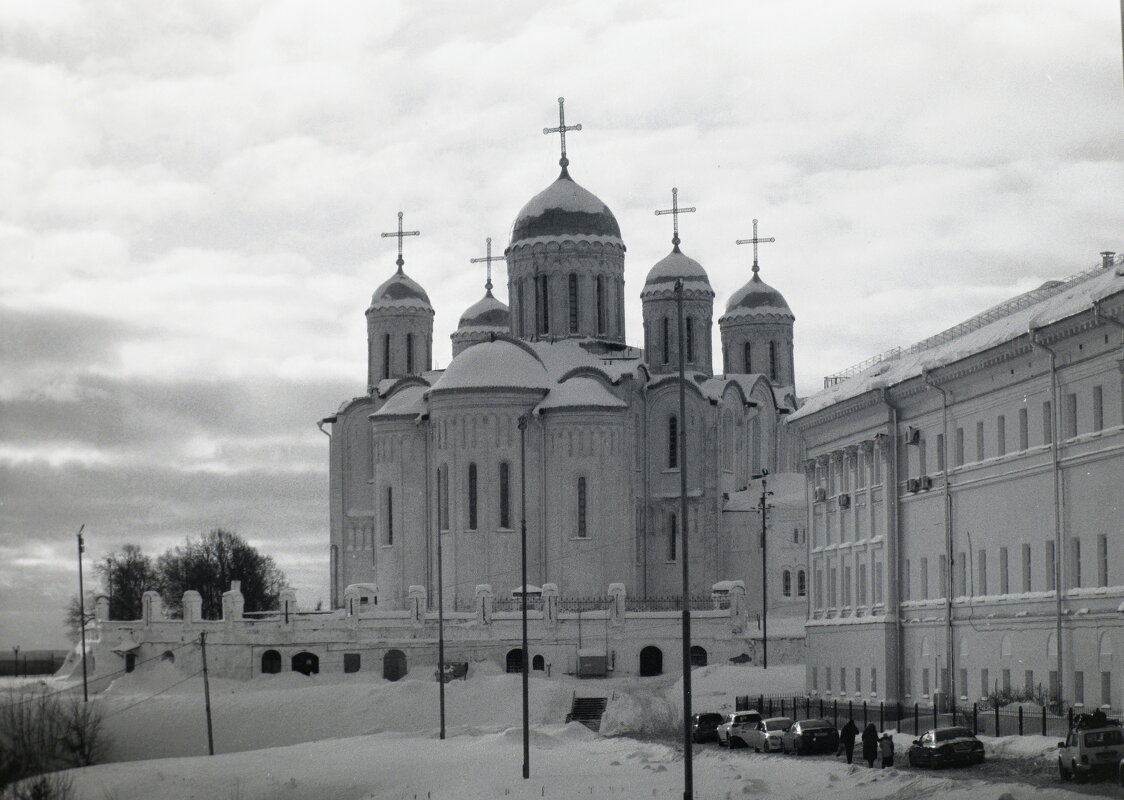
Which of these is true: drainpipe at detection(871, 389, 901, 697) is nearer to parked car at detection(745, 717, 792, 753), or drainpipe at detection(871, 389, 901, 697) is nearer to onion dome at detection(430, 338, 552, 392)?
parked car at detection(745, 717, 792, 753)

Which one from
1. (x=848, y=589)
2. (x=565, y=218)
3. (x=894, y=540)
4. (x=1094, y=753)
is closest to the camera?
(x=1094, y=753)

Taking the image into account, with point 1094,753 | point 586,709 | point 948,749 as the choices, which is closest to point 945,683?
point 948,749

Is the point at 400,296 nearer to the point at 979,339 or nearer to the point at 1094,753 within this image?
the point at 979,339

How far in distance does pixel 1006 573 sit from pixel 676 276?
4899cm

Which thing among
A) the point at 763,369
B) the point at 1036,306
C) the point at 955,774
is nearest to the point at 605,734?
the point at 1036,306

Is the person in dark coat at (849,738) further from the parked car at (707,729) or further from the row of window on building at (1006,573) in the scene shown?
the parked car at (707,729)

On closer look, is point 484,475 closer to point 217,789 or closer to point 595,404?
point 595,404

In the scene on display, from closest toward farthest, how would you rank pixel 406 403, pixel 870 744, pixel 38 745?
pixel 870 744
pixel 38 745
pixel 406 403

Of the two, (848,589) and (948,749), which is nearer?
(948,749)

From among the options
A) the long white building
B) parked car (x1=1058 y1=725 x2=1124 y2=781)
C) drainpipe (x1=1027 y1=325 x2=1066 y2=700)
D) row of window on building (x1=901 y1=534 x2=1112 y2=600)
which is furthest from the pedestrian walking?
row of window on building (x1=901 y1=534 x2=1112 y2=600)

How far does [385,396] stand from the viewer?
89688mm

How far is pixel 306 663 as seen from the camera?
7438cm

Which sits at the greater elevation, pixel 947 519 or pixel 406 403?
pixel 406 403

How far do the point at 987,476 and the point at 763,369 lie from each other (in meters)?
56.8
